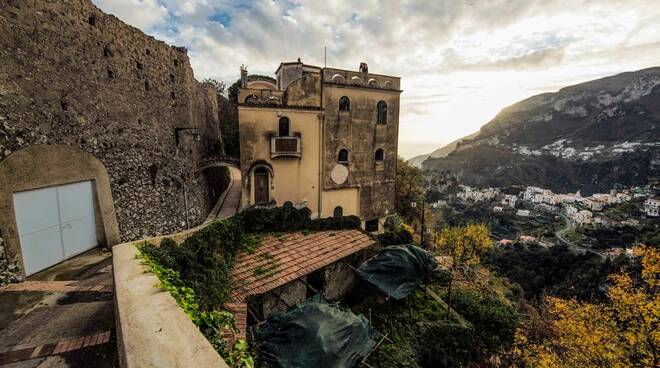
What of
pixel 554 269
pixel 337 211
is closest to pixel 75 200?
pixel 337 211

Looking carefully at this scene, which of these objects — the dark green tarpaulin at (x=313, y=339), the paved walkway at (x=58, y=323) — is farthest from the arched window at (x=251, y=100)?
the dark green tarpaulin at (x=313, y=339)

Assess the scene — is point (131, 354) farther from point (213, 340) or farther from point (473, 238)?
point (473, 238)

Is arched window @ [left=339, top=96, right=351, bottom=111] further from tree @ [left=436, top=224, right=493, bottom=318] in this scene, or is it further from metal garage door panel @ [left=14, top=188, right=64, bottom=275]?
tree @ [left=436, top=224, right=493, bottom=318]

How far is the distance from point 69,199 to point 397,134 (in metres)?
19.6

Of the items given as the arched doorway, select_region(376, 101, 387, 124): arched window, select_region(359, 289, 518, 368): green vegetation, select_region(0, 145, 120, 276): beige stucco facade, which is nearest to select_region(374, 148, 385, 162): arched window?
select_region(376, 101, 387, 124): arched window

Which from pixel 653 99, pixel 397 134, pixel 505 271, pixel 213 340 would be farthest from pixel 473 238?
pixel 653 99

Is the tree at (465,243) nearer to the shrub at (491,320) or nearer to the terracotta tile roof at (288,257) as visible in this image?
the shrub at (491,320)

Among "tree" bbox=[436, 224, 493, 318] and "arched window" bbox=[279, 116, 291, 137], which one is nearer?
"arched window" bbox=[279, 116, 291, 137]

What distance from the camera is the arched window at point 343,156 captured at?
19.3m

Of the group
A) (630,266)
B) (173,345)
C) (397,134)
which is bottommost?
(630,266)

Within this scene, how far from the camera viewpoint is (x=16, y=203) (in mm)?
7652

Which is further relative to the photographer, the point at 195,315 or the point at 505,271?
the point at 505,271

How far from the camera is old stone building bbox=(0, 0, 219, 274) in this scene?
7.49 meters

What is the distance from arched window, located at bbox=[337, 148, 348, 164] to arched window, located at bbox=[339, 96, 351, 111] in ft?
9.58
